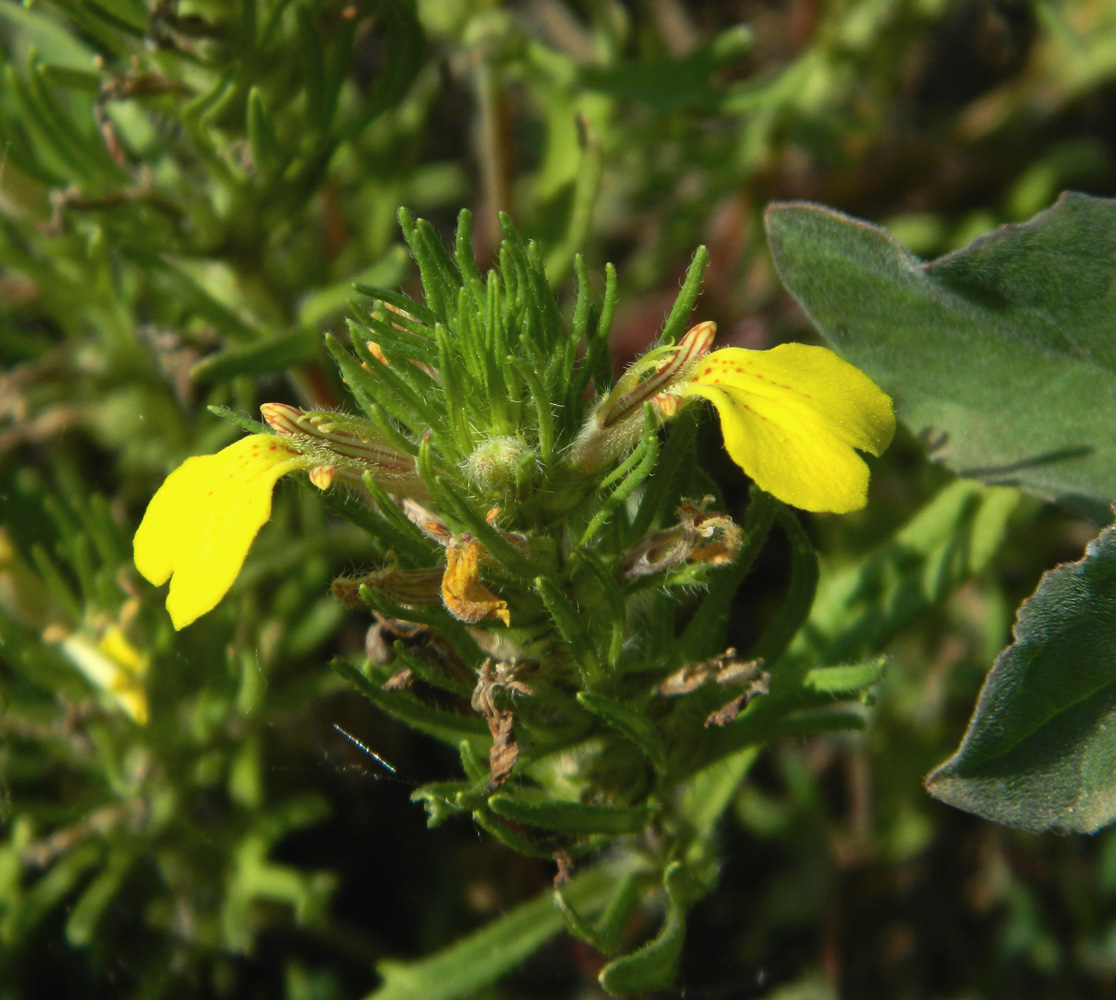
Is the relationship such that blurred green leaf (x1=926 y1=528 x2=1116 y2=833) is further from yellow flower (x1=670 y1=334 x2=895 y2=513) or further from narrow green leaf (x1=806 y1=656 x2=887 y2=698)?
yellow flower (x1=670 y1=334 x2=895 y2=513)

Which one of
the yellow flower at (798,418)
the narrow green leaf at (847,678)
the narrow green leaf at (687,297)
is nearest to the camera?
the yellow flower at (798,418)

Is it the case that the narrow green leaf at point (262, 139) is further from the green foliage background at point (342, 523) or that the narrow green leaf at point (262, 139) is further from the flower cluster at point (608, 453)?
the flower cluster at point (608, 453)

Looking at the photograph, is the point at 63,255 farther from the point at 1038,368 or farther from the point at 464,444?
the point at 1038,368

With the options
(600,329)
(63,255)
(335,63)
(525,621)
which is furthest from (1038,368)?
(63,255)

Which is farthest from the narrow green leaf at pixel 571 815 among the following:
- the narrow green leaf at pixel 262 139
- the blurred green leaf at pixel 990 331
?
the narrow green leaf at pixel 262 139

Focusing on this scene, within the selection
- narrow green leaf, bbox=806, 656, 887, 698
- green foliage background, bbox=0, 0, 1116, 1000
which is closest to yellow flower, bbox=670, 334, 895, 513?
narrow green leaf, bbox=806, 656, 887, 698

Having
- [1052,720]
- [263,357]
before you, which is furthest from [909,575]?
[263,357]
